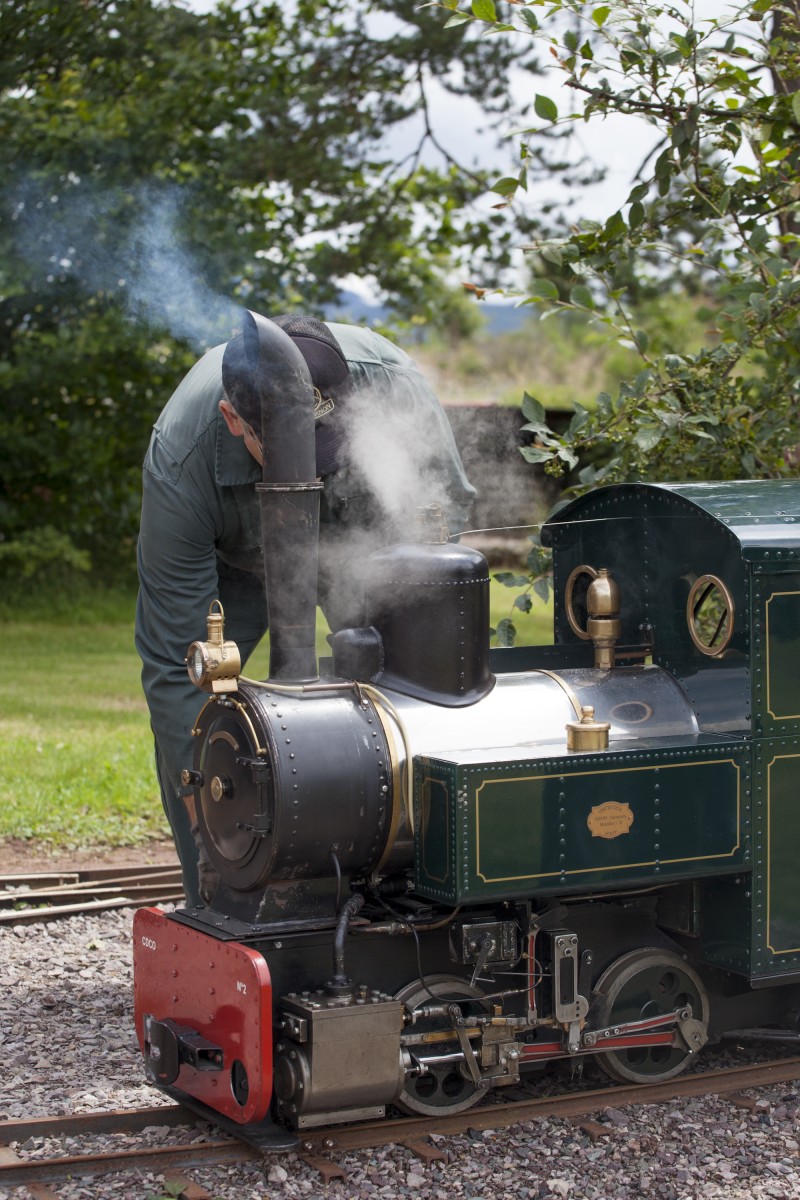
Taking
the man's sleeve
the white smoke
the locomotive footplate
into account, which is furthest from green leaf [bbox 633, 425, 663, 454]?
the white smoke

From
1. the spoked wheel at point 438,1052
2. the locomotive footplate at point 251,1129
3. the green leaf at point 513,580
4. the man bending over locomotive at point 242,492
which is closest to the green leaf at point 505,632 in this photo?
the green leaf at point 513,580

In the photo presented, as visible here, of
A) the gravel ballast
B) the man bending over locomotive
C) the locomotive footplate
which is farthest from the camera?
the man bending over locomotive

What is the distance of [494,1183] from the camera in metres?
3.96

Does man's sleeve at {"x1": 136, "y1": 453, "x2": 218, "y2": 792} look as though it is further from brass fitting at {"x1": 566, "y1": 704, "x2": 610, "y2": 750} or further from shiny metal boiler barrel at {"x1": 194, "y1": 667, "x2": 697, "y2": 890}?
brass fitting at {"x1": 566, "y1": 704, "x2": 610, "y2": 750}

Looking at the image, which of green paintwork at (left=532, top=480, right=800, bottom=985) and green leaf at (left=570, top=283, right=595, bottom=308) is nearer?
green paintwork at (left=532, top=480, right=800, bottom=985)

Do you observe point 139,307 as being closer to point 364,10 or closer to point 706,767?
point 364,10

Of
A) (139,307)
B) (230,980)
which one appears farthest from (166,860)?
(139,307)

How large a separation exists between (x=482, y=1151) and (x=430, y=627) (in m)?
1.54

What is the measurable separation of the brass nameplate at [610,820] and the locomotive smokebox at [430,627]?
1.71 ft

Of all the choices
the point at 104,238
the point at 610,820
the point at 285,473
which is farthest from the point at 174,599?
the point at 104,238

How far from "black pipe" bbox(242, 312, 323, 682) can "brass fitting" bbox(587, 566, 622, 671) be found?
1.10 m

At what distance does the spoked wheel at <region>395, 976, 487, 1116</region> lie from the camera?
434cm

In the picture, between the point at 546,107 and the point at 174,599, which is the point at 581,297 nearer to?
the point at 546,107

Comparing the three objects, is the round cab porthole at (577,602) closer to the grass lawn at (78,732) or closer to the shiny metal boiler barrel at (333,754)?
the shiny metal boiler barrel at (333,754)
